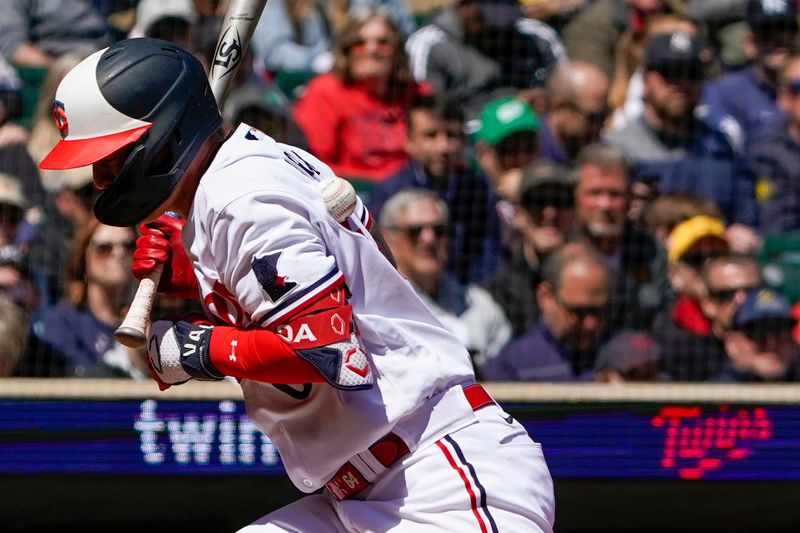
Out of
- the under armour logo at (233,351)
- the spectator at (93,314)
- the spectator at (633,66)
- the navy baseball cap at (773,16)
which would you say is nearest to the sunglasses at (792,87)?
the navy baseball cap at (773,16)

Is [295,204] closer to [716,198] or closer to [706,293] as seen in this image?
[706,293]

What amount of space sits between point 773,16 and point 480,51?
57.8 inches

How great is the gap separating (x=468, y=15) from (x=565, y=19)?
583mm

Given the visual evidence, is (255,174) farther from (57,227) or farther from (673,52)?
(673,52)

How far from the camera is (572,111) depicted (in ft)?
18.6

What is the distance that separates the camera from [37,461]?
13.0 ft

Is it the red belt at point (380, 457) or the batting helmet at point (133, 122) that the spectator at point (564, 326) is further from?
the batting helmet at point (133, 122)

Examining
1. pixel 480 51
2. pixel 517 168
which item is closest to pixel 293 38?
pixel 480 51

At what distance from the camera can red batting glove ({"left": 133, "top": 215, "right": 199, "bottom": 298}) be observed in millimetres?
2598

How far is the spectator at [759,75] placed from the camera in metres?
5.98

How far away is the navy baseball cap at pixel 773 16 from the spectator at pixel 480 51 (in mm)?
978

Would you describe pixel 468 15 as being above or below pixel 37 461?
above

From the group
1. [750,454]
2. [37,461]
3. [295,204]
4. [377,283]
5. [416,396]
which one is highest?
[295,204]

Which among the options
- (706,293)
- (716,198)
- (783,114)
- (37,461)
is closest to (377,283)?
(37,461)
